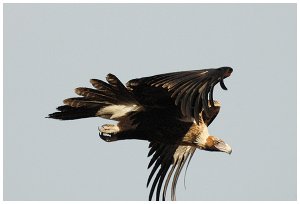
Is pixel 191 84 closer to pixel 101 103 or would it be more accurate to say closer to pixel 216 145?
pixel 101 103

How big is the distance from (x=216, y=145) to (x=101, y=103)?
156 centimetres

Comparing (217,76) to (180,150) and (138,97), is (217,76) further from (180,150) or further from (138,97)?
(180,150)

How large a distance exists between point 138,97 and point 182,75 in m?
0.98

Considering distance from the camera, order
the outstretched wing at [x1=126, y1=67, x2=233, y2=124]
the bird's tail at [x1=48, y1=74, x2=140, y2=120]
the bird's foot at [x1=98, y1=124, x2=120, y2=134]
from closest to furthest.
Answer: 1. the outstretched wing at [x1=126, y1=67, x2=233, y2=124]
2. the bird's tail at [x1=48, y1=74, x2=140, y2=120]
3. the bird's foot at [x1=98, y1=124, x2=120, y2=134]

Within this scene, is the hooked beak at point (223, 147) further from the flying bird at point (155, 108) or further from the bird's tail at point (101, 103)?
the bird's tail at point (101, 103)

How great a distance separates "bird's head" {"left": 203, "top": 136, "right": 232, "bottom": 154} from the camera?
14.5 metres

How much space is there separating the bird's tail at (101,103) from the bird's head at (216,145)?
104 centimetres

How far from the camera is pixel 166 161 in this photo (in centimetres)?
1557

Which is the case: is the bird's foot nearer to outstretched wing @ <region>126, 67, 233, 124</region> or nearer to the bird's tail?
the bird's tail

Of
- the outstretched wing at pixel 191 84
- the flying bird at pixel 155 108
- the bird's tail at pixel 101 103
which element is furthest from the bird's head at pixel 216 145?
the outstretched wing at pixel 191 84

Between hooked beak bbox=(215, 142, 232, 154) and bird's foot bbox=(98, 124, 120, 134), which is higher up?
bird's foot bbox=(98, 124, 120, 134)

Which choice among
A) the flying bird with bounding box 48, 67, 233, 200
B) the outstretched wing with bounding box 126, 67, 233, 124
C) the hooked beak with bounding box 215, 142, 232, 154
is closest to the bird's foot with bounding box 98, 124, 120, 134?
the flying bird with bounding box 48, 67, 233, 200

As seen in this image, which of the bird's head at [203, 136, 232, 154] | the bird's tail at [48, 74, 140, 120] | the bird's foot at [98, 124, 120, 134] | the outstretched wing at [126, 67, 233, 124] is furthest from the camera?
the bird's head at [203, 136, 232, 154]

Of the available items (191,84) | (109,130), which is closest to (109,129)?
(109,130)
